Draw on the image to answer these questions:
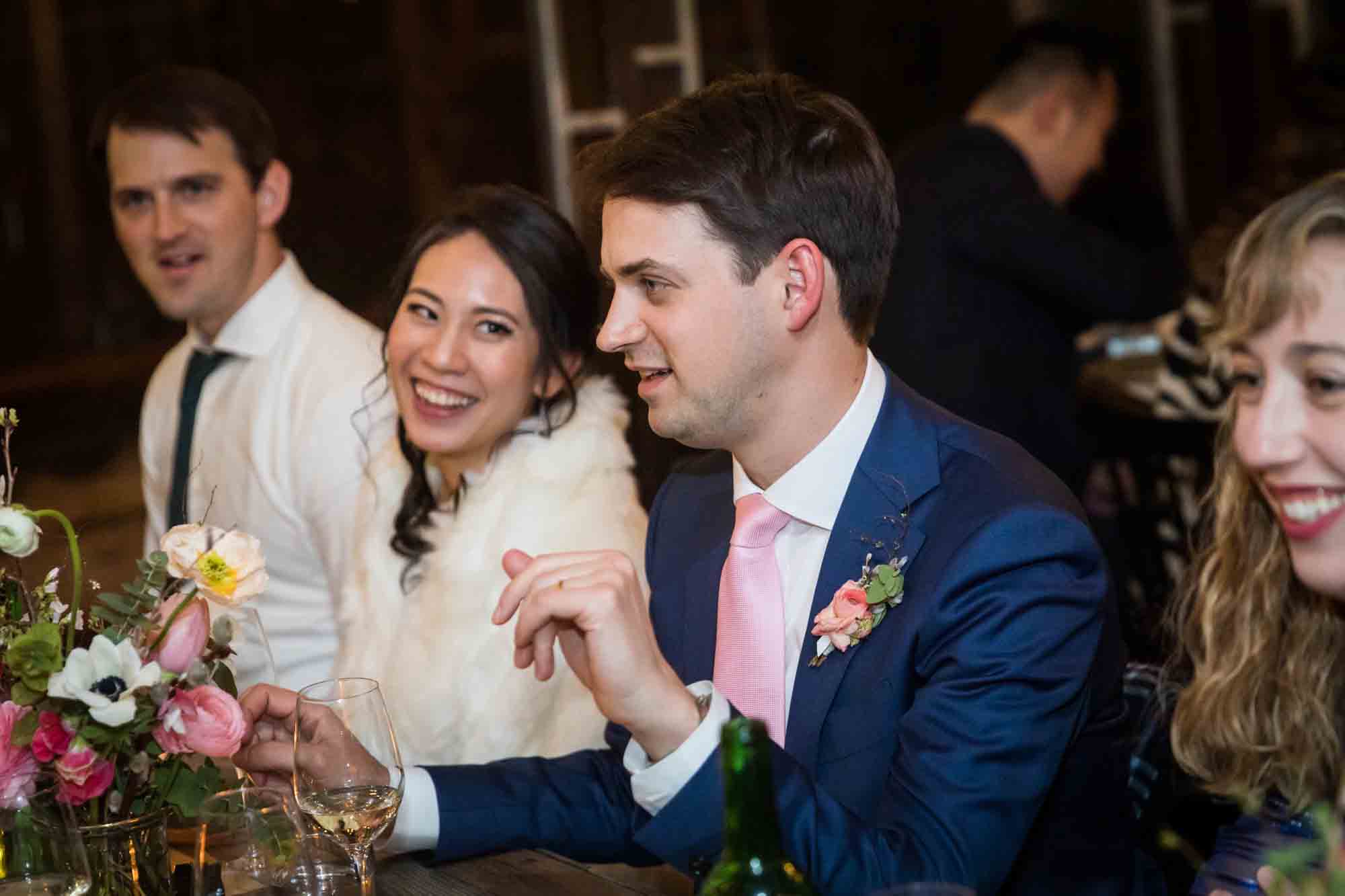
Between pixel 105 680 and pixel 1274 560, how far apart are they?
1.20 m

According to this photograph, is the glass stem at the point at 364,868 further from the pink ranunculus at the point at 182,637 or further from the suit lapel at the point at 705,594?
the suit lapel at the point at 705,594

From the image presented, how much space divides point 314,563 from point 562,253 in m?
0.86

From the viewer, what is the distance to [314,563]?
2871 millimetres

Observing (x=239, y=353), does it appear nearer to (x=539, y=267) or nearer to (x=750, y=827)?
(x=539, y=267)

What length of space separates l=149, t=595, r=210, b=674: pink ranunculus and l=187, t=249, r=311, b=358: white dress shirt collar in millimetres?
1605

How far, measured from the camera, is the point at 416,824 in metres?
1.67

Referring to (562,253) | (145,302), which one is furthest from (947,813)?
(145,302)

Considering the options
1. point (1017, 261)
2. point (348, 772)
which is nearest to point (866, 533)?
point (348, 772)

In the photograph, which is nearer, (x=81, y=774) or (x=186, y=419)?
(x=81, y=774)

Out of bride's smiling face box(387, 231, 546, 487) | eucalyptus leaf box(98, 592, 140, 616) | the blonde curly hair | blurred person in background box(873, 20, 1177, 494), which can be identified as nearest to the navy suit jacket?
the blonde curly hair

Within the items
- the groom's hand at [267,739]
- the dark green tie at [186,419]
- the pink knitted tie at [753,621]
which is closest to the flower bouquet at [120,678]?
the groom's hand at [267,739]

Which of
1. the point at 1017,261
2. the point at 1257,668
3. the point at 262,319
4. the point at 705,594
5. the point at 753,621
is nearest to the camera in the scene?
the point at 1257,668

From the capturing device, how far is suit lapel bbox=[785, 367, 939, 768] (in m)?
1.67

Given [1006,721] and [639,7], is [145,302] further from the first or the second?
[1006,721]
